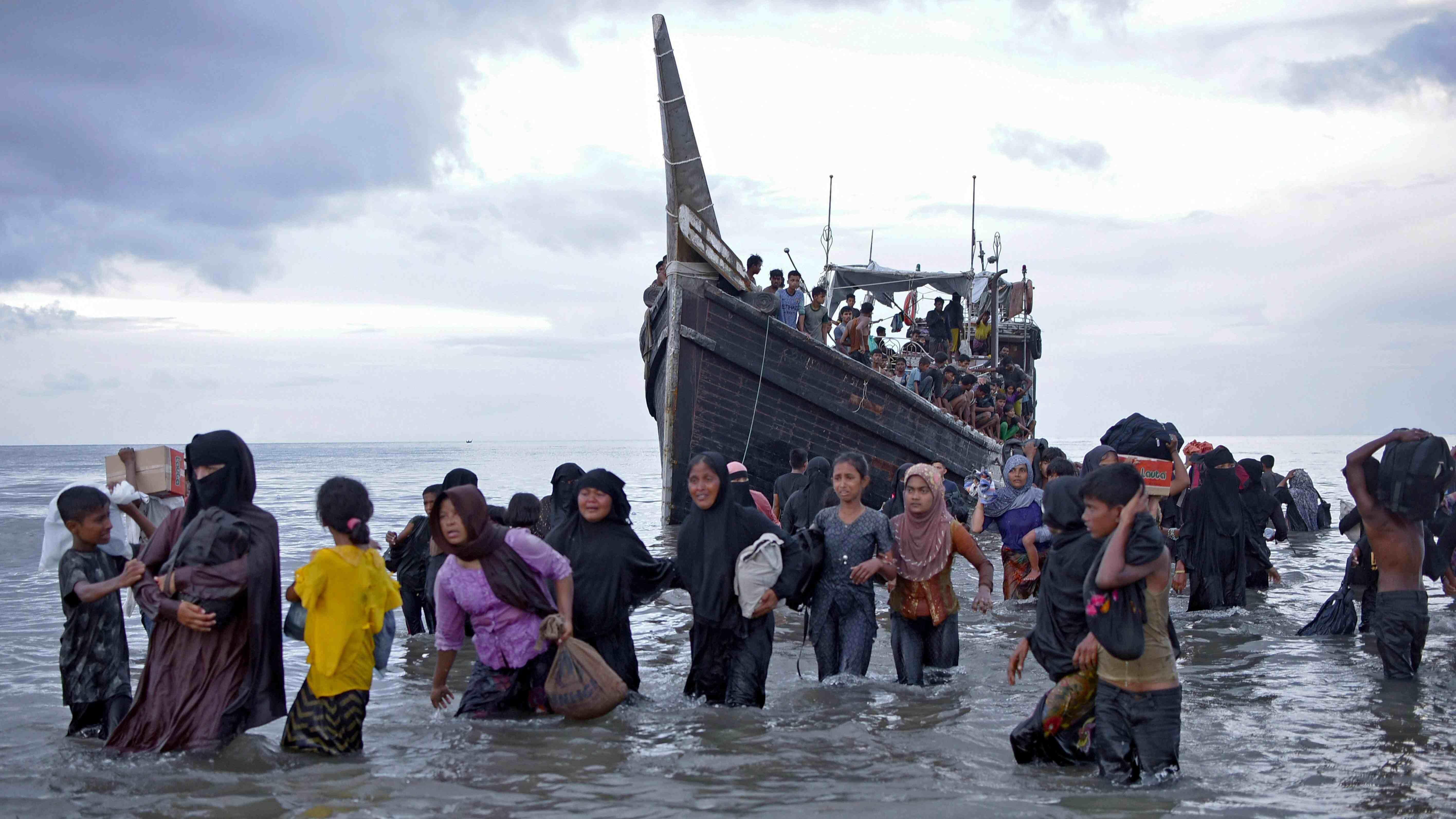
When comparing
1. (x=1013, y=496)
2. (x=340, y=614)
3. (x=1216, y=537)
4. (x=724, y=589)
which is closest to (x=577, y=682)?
(x=724, y=589)

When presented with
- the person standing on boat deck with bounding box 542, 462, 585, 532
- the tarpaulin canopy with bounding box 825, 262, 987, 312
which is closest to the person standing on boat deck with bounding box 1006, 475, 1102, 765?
the person standing on boat deck with bounding box 542, 462, 585, 532

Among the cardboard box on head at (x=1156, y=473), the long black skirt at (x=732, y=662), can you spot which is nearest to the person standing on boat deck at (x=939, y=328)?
the cardboard box on head at (x=1156, y=473)

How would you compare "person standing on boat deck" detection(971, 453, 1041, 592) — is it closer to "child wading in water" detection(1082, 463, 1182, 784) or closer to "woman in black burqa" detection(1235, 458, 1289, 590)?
"woman in black burqa" detection(1235, 458, 1289, 590)

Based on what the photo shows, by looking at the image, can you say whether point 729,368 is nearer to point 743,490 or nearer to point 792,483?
point 792,483

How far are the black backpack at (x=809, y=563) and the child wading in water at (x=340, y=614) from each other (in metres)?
1.87

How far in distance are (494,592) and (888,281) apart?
1866 cm

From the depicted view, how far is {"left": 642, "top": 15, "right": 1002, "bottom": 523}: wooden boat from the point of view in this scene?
552 inches

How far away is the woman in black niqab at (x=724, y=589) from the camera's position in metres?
5.06

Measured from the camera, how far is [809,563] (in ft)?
17.6

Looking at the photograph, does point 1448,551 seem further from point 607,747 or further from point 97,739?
point 97,739

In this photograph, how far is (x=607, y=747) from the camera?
486cm

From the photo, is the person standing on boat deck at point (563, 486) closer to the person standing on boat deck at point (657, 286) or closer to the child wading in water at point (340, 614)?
the child wading in water at point (340, 614)

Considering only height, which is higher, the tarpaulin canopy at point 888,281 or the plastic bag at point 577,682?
the tarpaulin canopy at point 888,281

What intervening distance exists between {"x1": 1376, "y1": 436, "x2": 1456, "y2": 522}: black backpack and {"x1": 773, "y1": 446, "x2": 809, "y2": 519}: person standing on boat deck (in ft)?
14.3
